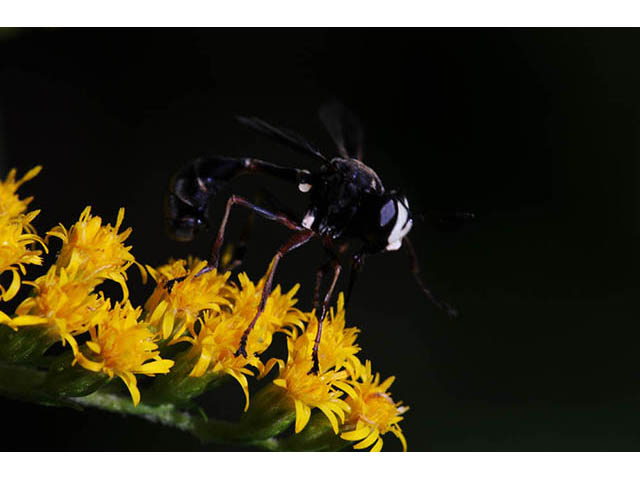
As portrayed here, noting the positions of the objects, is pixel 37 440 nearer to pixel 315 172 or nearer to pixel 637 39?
pixel 315 172

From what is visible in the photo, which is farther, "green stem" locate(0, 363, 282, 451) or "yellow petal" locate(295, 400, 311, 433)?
"yellow petal" locate(295, 400, 311, 433)

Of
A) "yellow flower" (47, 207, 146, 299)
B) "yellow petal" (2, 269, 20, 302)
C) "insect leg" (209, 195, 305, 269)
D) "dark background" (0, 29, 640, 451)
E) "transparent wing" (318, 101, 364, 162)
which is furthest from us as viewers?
"dark background" (0, 29, 640, 451)

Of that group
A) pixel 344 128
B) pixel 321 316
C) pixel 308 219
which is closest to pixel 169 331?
pixel 321 316

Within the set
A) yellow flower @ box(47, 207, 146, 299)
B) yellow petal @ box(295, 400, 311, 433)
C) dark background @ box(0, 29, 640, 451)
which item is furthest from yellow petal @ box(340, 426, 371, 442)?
dark background @ box(0, 29, 640, 451)

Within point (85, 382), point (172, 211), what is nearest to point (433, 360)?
point (172, 211)

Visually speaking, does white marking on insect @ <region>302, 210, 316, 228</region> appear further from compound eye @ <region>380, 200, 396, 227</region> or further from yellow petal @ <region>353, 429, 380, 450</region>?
yellow petal @ <region>353, 429, 380, 450</region>

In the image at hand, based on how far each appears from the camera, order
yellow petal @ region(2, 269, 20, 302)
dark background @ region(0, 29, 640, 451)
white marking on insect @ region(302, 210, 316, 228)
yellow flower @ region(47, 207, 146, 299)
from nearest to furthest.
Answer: yellow petal @ region(2, 269, 20, 302)
yellow flower @ region(47, 207, 146, 299)
white marking on insect @ region(302, 210, 316, 228)
dark background @ region(0, 29, 640, 451)

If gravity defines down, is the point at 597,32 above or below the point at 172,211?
above
